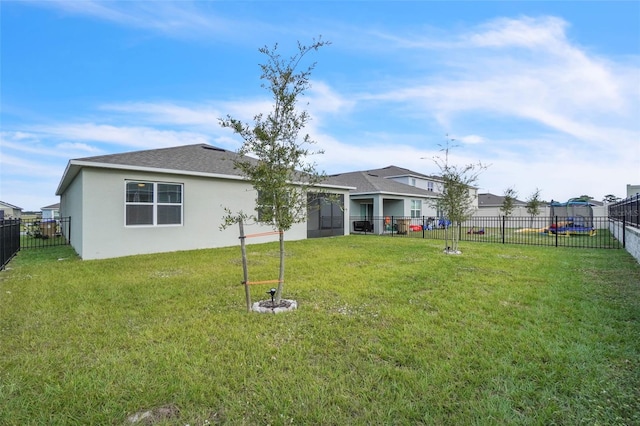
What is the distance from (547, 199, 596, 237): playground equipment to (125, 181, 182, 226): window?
1997cm

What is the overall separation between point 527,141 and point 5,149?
82.7ft

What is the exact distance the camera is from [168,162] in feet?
37.2

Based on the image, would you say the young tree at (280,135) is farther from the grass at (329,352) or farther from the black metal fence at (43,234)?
the black metal fence at (43,234)

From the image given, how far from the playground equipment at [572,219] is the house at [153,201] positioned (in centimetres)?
1637

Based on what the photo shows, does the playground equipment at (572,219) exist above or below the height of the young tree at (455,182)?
below

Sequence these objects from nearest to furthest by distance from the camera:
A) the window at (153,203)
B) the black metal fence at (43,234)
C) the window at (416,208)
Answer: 1. the window at (153,203)
2. the black metal fence at (43,234)
3. the window at (416,208)

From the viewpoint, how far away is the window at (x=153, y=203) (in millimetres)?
10227

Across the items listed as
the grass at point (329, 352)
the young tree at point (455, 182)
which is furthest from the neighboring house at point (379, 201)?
the grass at point (329, 352)

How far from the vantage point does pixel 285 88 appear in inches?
184

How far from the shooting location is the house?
31.0ft

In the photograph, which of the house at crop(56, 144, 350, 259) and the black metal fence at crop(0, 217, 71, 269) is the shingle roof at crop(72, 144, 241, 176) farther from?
the black metal fence at crop(0, 217, 71, 269)

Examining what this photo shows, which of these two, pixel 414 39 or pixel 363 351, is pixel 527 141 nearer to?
pixel 414 39

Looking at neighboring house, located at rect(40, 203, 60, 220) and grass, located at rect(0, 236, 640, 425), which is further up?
neighboring house, located at rect(40, 203, 60, 220)

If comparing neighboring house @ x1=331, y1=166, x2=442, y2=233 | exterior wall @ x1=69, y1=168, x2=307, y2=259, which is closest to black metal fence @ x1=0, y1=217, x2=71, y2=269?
exterior wall @ x1=69, y1=168, x2=307, y2=259
